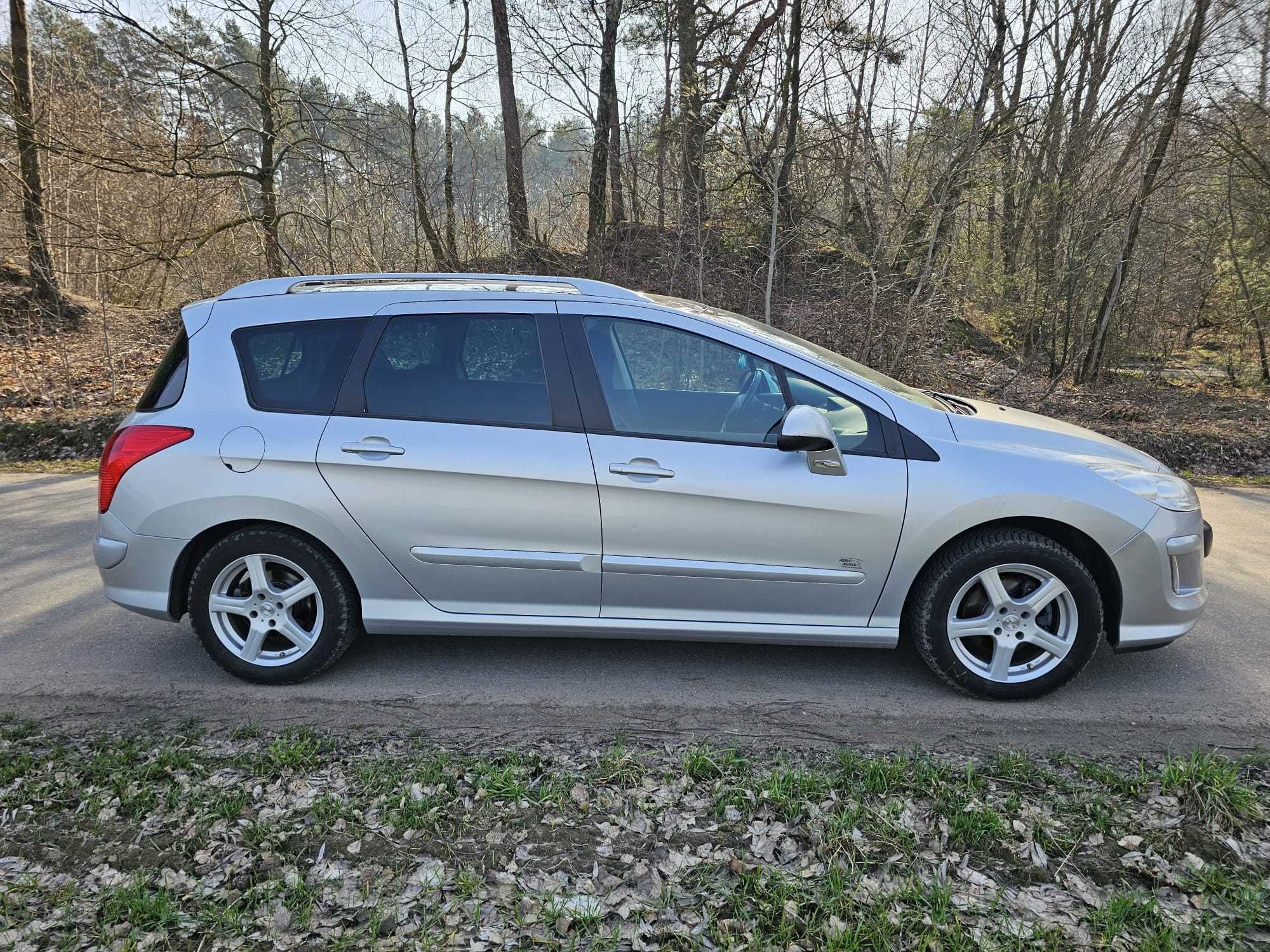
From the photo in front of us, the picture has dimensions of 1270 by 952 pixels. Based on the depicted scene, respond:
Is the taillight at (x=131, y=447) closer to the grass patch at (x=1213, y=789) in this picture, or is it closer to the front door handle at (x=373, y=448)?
the front door handle at (x=373, y=448)

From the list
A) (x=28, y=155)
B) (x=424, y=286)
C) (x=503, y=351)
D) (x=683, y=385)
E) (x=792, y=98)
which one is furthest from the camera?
(x=28, y=155)

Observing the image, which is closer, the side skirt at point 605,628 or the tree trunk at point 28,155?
the side skirt at point 605,628

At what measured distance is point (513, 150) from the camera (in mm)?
14812

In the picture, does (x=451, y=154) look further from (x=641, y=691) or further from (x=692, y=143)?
(x=641, y=691)

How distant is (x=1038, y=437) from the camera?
379cm

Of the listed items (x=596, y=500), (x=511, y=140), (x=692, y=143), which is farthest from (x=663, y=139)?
(x=596, y=500)

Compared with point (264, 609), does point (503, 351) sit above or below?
above

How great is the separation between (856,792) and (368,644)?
8.63 ft

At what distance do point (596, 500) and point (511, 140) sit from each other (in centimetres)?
1302

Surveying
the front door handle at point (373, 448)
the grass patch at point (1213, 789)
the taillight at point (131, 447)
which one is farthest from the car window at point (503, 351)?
the grass patch at point (1213, 789)

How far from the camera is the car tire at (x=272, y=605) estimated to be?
3.74m

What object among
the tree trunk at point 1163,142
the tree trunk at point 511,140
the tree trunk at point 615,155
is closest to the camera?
the tree trunk at point 1163,142

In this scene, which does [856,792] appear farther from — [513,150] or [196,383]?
[513,150]

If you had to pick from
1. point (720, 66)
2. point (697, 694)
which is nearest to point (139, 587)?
point (697, 694)
